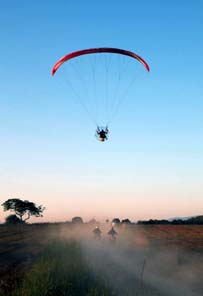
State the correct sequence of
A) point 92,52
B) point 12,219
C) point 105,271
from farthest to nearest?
point 12,219 < point 92,52 < point 105,271

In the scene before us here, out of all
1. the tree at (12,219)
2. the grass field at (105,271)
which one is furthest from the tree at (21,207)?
the grass field at (105,271)

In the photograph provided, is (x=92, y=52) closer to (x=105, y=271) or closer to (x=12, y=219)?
(x=105, y=271)

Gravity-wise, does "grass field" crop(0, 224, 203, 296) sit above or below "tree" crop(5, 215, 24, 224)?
below

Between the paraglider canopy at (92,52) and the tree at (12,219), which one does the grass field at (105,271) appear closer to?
the paraglider canopy at (92,52)

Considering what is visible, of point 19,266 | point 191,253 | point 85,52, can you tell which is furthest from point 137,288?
point 85,52

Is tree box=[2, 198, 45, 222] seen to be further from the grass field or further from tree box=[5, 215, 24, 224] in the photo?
the grass field

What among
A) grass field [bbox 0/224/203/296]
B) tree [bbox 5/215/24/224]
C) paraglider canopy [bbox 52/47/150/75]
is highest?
paraglider canopy [bbox 52/47/150/75]

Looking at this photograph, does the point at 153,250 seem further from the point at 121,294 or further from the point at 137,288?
the point at 121,294

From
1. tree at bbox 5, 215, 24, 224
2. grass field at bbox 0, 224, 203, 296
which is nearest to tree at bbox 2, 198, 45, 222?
tree at bbox 5, 215, 24, 224

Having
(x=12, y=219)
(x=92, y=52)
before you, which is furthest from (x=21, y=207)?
(x=92, y=52)

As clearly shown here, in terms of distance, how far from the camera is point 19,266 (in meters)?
23.5

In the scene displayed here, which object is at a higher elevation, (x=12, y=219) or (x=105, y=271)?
(x=12, y=219)

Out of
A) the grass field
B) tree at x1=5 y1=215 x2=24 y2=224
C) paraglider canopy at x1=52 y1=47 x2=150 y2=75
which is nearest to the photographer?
the grass field

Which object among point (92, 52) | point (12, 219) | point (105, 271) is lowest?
point (105, 271)
